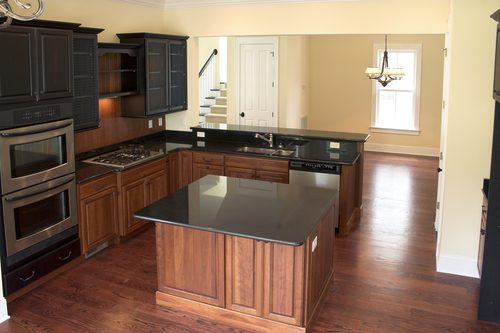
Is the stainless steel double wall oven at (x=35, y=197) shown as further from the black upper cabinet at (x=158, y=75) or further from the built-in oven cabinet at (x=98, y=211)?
the black upper cabinet at (x=158, y=75)

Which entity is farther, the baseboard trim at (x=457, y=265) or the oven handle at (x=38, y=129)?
the baseboard trim at (x=457, y=265)

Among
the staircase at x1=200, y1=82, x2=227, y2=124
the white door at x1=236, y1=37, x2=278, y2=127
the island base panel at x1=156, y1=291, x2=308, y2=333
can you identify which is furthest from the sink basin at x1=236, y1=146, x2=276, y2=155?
the staircase at x1=200, y1=82, x2=227, y2=124

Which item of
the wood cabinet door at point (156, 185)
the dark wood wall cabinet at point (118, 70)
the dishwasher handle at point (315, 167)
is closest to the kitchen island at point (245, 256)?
the dishwasher handle at point (315, 167)

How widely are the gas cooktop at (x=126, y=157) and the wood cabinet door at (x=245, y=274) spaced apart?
82.7 inches

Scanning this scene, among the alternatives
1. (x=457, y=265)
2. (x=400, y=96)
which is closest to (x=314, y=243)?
(x=457, y=265)

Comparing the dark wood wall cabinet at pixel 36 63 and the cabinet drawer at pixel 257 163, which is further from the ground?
the dark wood wall cabinet at pixel 36 63

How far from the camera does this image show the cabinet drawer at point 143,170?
546 cm

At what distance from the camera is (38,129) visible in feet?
13.9

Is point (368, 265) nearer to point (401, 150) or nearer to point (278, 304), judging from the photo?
point (278, 304)

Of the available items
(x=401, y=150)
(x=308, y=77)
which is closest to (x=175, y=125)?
(x=308, y=77)

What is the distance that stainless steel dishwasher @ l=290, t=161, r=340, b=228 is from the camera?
5.74m

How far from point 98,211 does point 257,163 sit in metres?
1.95

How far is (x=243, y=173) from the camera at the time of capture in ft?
20.4

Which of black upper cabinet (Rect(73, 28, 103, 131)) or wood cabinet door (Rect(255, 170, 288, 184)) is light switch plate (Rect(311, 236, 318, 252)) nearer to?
wood cabinet door (Rect(255, 170, 288, 184))
